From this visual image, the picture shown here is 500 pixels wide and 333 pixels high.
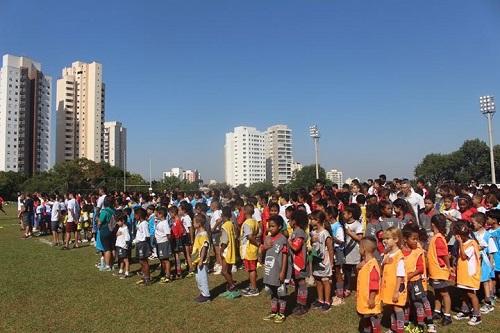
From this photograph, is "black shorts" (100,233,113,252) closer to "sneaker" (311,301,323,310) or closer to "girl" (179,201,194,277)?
"girl" (179,201,194,277)

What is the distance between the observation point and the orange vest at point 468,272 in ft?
20.0

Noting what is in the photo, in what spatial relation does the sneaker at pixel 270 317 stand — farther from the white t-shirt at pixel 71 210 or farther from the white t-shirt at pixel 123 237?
the white t-shirt at pixel 71 210

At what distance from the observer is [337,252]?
24.1ft

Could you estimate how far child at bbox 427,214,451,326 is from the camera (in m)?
6.06

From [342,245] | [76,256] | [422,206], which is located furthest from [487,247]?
[76,256]

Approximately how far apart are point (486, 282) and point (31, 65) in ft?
373

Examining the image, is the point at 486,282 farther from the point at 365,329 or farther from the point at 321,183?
the point at 321,183

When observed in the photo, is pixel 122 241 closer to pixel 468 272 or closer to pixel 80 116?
pixel 468 272

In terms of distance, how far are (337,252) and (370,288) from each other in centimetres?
221

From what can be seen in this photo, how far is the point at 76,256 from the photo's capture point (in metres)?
12.9

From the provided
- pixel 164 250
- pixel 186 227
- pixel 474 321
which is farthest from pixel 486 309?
pixel 186 227

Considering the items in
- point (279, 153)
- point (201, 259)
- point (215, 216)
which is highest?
point (279, 153)

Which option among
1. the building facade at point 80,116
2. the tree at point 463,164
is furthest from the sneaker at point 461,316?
the building facade at point 80,116

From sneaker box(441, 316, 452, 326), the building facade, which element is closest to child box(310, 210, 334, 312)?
sneaker box(441, 316, 452, 326)
